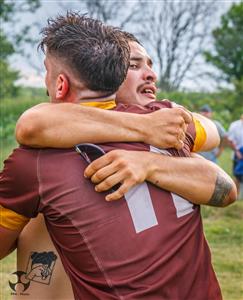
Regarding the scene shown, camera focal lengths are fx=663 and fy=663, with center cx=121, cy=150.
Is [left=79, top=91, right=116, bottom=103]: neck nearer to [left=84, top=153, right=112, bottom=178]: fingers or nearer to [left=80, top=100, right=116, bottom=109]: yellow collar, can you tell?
[left=80, top=100, right=116, bottom=109]: yellow collar

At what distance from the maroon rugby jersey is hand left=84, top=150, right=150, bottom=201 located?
3 centimetres

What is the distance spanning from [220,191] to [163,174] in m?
0.30

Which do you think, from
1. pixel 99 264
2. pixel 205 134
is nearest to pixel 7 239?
pixel 99 264

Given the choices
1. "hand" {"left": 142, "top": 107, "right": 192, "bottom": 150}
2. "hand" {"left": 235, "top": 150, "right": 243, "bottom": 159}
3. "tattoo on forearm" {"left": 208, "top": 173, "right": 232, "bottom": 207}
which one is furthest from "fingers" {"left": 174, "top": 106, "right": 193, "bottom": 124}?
"hand" {"left": 235, "top": 150, "right": 243, "bottom": 159}

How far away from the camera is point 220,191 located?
230 cm

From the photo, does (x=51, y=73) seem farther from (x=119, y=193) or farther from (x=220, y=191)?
(x=220, y=191)

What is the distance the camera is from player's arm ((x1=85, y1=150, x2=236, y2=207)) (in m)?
2.02

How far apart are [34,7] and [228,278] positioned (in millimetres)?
27994

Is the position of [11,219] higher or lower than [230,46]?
higher

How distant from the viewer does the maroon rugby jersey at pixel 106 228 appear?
199 cm

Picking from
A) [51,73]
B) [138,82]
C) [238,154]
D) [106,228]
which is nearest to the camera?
[106,228]

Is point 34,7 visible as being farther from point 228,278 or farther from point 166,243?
point 166,243

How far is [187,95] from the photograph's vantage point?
40781 mm

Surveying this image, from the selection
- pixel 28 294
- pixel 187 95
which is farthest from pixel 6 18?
pixel 28 294
